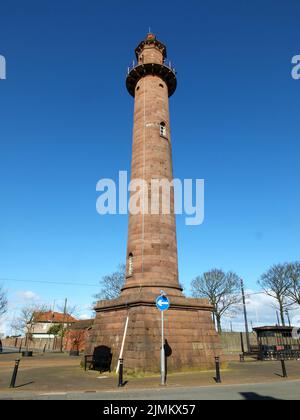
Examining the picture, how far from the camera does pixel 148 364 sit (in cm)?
1364

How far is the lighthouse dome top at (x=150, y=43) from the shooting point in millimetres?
24328

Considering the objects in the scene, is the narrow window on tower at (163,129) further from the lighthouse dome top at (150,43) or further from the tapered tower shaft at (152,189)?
the lighthouse dome top at (150,43)

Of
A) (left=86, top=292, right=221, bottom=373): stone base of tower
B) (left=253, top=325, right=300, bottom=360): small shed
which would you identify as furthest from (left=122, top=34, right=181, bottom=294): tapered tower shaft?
(left=253, top=325, right=300, bottom=360): small shed

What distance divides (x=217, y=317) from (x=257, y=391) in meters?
42.7

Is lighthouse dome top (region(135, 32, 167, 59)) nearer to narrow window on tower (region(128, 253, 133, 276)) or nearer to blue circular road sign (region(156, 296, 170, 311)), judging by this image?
narrow window on tower (region(128, 253, 133, 276))

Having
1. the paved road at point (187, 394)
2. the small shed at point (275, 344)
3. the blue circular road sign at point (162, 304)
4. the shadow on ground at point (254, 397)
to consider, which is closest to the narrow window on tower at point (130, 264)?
the blue circular road sign at point (162, 304)

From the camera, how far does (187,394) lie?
8.91 metres

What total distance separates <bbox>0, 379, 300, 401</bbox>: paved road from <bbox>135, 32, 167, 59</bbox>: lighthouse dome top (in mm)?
22825

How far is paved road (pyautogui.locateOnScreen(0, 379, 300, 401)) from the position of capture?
8.41 m

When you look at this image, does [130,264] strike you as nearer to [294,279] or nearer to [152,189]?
[152,189]

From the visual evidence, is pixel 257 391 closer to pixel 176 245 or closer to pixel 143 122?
pixel 176 245

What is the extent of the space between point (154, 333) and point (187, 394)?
5.83 meters

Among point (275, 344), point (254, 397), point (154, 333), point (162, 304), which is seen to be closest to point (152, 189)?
point (154, 333)
